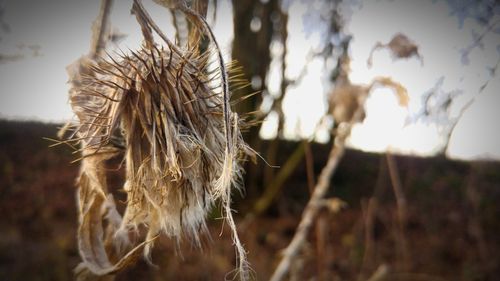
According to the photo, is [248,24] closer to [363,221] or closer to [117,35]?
[363,221]

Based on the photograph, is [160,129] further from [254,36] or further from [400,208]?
[254,36]

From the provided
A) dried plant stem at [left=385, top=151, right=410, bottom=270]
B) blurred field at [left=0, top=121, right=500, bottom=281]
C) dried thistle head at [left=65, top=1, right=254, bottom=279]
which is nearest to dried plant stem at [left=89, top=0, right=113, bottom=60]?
dried thistle head at [left=65, top=1, right=254, bottom=279]

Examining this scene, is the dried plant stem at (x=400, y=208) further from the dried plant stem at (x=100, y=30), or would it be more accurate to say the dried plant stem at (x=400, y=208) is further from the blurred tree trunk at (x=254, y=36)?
the dried plant stem at (x=100, y=30)

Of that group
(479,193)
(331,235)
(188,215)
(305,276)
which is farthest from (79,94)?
(479,193)

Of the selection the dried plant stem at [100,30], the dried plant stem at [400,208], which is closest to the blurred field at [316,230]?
the dried plant stem at [400,208]

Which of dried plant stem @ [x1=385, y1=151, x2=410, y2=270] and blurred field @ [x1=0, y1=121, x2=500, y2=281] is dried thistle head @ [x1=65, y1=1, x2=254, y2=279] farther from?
blurred field @ [x1=0, y1=121, x2=500, y2=281]

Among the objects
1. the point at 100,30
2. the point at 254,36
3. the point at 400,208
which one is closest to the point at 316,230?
the point at 400,208

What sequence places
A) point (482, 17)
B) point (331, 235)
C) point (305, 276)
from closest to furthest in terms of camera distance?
point (482, 17)
point (305, 276)
point (331, 235)
